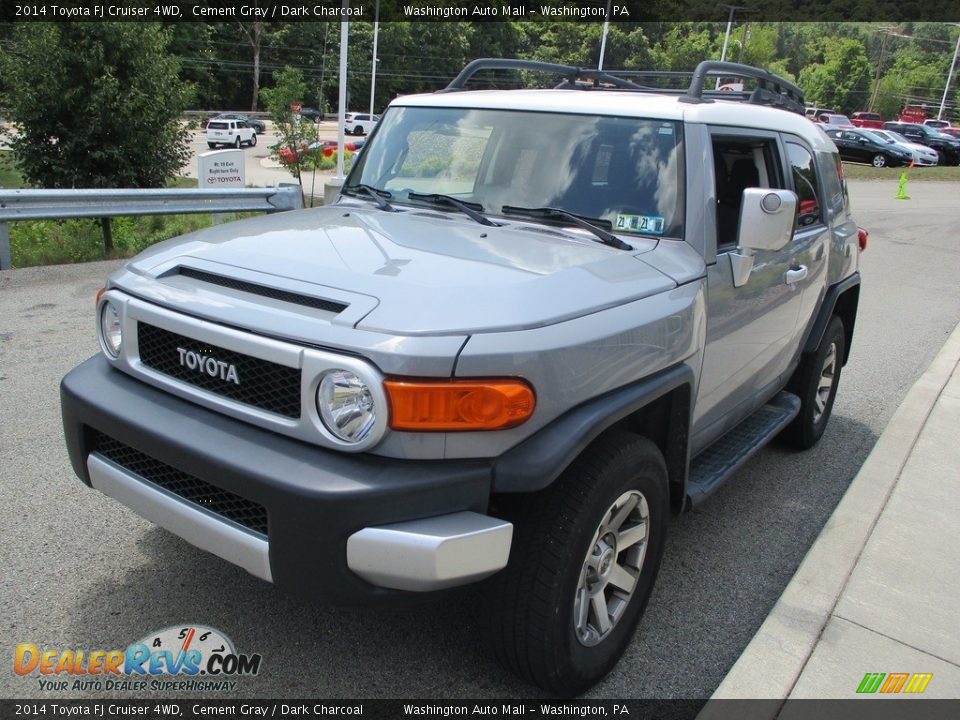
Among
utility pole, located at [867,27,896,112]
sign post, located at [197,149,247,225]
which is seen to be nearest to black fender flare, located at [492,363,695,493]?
sign post, located at [197,149,247,225]

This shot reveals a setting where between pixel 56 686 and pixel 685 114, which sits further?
pixel 685 114

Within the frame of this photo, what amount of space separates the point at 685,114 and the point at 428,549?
2.17 metres

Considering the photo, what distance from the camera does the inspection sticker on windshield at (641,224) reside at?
3232mm

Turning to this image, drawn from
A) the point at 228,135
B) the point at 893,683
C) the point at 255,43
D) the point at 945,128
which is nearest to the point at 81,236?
the point at 893,683

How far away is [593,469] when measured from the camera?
98.0 inches

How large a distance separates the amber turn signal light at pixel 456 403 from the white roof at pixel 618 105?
1697 mm

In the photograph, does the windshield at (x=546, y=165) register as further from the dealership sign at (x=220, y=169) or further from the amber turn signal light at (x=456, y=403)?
the dealership sign at (x=220, y=169)

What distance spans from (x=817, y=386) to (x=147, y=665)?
12.8 ft

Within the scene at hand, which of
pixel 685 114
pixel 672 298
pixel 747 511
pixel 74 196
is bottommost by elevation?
pixel 747 511

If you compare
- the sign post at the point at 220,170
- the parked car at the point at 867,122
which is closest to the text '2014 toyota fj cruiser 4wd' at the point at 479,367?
the sign post at the point at 220,170

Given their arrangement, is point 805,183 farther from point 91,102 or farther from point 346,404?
point 91,102

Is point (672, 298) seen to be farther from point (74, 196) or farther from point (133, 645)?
point (74, 196)

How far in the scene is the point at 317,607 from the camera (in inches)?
123

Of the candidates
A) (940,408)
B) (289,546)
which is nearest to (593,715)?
(289,546)
